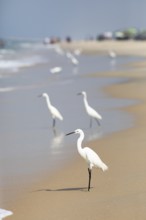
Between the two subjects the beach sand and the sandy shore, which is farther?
the sandy shore

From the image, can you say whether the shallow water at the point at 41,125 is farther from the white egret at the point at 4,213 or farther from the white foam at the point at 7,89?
the white egret at the point at 4,213

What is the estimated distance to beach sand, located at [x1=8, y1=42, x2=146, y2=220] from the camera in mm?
5641

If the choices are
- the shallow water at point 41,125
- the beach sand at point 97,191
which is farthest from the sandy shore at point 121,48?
the beach sand at point 97,191

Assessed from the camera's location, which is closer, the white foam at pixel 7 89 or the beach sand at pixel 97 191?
the beach sand at pixel 97 191

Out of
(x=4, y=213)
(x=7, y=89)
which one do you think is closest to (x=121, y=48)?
(x=7, y=89)

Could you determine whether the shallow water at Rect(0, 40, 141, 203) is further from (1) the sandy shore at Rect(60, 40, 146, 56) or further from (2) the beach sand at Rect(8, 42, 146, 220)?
(1) the sandy shore at Rect(60, 40, 146, 56)

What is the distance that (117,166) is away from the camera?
741cm

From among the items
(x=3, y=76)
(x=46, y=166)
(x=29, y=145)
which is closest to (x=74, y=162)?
(x=46, y=166)

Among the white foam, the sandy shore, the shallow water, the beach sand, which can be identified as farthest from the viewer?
the sandy shore

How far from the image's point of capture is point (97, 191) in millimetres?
6367

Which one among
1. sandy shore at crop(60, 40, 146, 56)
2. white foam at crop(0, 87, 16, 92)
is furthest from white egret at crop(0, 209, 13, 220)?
sandy shore at crop(60, 40, 146, 56)

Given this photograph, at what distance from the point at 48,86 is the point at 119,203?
12.8m

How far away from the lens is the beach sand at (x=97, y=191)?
564 cm

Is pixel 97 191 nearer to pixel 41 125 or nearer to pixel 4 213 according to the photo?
pixel 4 213
